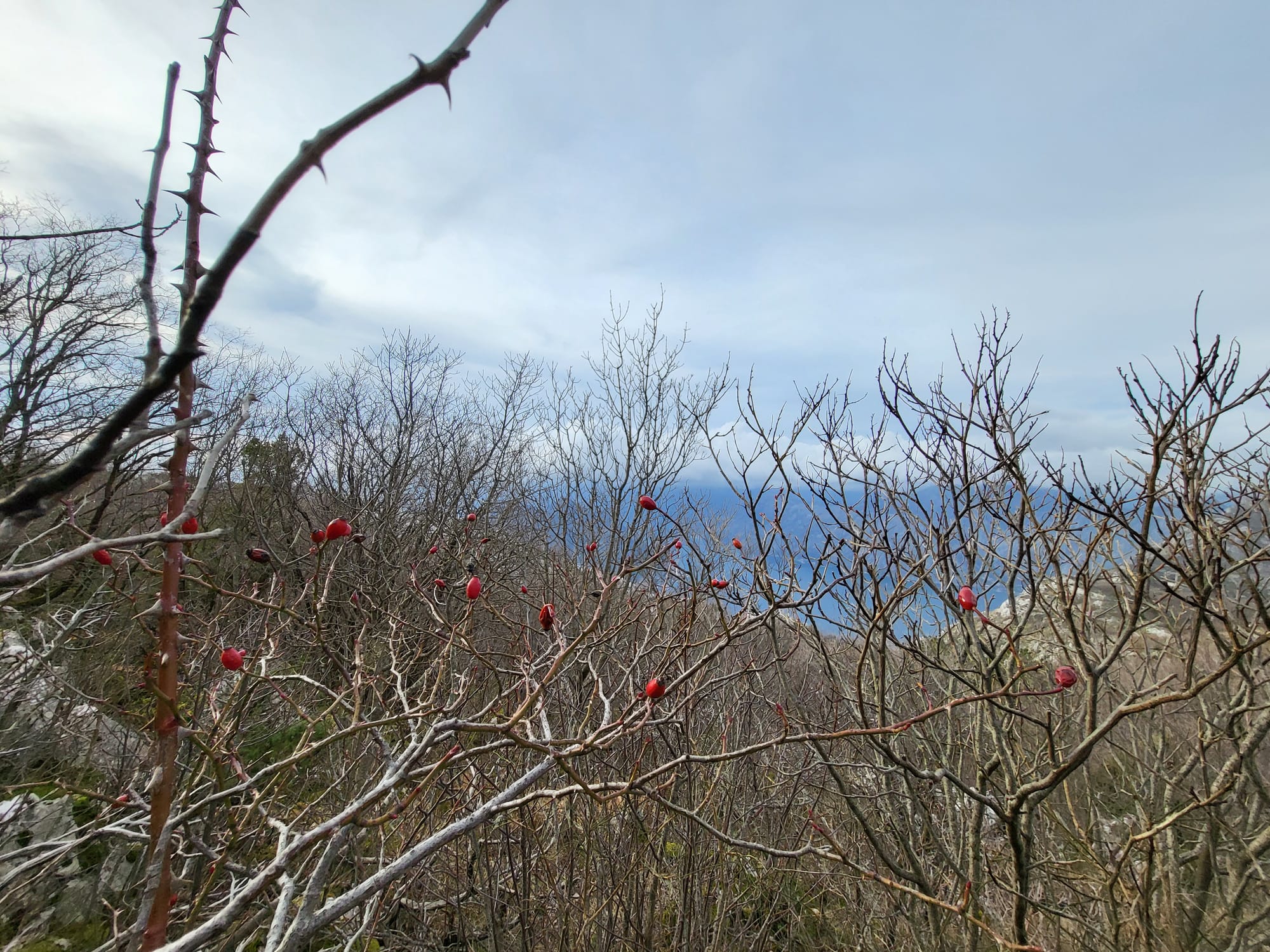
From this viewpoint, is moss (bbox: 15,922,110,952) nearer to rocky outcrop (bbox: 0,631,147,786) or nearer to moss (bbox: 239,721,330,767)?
rocky outcrop (bbox: 0,631,147,786)

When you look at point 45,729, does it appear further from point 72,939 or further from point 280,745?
point 280,745

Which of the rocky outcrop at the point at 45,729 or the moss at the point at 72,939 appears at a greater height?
the rocky outcrop at the point at 45,729

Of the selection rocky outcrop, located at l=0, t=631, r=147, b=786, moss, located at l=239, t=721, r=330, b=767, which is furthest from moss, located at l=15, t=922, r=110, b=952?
moss, located at l=239, t=721, r=330, b=767

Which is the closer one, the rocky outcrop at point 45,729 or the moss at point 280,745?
the rocky outcrop at point 45,729

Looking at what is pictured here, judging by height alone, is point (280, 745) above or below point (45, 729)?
below

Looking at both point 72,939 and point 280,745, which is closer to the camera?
point 72,939

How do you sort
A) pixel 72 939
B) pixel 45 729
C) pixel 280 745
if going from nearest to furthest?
pixel 45 729
pixel 72 939
pixel 280 745

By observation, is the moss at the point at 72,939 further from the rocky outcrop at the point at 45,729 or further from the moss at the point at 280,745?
the moss at the point at 280,745

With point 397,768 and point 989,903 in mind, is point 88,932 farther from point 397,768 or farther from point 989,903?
point 989,903

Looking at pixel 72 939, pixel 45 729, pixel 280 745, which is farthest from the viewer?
pixel 280 745

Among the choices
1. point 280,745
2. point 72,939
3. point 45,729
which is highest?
point 45,729

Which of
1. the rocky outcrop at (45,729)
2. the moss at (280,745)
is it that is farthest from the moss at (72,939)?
the moss at (280,745)

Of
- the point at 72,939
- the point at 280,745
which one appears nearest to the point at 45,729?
the point at 72,939

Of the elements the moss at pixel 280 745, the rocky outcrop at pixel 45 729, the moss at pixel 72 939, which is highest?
the rocky outcrop at pixel 45 729
